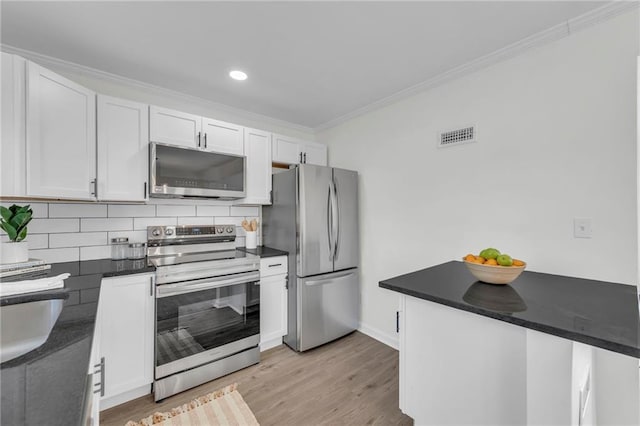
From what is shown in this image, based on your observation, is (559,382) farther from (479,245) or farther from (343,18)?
(343,18)

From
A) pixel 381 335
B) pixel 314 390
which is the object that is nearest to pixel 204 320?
pixel 314 390

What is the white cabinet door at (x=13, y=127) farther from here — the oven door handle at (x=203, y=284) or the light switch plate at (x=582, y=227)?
the light switch plate at (x=582, y=227)

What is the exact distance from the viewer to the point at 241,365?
2.31 meters

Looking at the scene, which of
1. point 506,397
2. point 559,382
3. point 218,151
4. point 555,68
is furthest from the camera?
A: point 218,151

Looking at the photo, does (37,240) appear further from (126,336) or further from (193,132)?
(193,132)

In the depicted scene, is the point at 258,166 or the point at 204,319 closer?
the point at 204,319

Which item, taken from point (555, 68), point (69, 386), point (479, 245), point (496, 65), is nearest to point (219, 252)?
point (69, 386)

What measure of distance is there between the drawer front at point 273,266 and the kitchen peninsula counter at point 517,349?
1422mm

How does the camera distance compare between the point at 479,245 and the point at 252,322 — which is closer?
the point at 479,245

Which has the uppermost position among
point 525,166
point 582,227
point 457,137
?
point 457,137

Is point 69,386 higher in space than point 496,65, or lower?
lower

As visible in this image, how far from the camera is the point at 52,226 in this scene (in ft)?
6.58

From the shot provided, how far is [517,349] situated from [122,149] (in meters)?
2.73

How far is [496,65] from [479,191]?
955 millimetres
